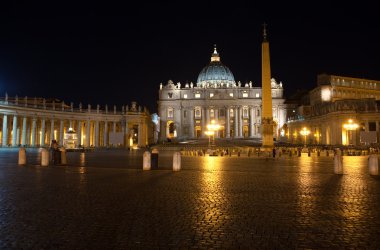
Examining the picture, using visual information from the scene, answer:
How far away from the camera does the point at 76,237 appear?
6488 mm

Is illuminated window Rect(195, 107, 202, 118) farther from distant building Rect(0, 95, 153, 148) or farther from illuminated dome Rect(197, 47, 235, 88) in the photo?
distant building Rect(0, 95, 153, 148)

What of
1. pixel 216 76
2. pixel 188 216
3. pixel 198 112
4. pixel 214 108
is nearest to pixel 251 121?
pixel 214 108

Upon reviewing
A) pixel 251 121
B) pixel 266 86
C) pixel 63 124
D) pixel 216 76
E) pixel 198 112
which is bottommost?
pixel 63 124

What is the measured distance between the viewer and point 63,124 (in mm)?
69000

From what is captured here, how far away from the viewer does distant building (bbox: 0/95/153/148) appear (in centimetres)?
5944

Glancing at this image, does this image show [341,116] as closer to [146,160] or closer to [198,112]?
[146,160]

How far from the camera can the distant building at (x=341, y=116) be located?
59.7m

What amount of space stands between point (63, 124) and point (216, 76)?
73.2 meters

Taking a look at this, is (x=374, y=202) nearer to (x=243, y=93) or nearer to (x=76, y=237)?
(x=76, y=237)

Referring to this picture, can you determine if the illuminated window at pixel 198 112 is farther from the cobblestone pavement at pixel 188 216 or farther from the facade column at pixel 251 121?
the cobblestone pavement at pixel 188 216

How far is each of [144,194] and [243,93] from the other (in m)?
110

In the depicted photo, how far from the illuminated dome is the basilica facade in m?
10.1

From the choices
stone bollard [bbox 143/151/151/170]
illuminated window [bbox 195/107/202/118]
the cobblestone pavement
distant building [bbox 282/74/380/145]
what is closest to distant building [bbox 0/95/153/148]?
distant building [bbox 282/74/380/145]

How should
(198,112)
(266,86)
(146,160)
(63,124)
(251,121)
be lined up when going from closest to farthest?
(146,160) → (266,86) → (63,124) → (251,121) → (198,112)
